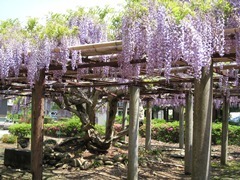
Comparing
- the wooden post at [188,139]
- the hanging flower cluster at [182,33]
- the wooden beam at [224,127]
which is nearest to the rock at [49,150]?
the wooden post at [188,139]

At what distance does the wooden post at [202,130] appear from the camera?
3.47 metres

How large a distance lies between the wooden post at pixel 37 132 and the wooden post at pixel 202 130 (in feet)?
8.09

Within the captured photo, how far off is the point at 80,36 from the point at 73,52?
109 cm

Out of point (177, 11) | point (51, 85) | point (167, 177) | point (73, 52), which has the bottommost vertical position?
point (167, 177)

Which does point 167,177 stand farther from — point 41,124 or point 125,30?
point 125,30

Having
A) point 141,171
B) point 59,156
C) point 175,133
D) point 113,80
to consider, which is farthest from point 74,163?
point 175,133

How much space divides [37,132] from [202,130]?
263 cm

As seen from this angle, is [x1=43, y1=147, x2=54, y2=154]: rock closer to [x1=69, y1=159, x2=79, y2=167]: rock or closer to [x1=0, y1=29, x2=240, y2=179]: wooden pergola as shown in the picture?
[x1=69, y1=159, x2=79, y2=167]: rock

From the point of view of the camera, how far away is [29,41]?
4.98 m

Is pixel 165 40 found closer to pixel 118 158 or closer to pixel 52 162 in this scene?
pixel 118 158

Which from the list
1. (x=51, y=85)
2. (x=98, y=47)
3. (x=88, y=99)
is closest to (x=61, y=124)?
(x=88, y=99)

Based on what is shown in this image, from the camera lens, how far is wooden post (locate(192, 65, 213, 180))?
11.4 feet

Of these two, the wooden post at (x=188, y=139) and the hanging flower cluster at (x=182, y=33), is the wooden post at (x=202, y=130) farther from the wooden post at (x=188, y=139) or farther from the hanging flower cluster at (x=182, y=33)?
the wooden post at (x=188, y=139)

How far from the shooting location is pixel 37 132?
16.8 feet
